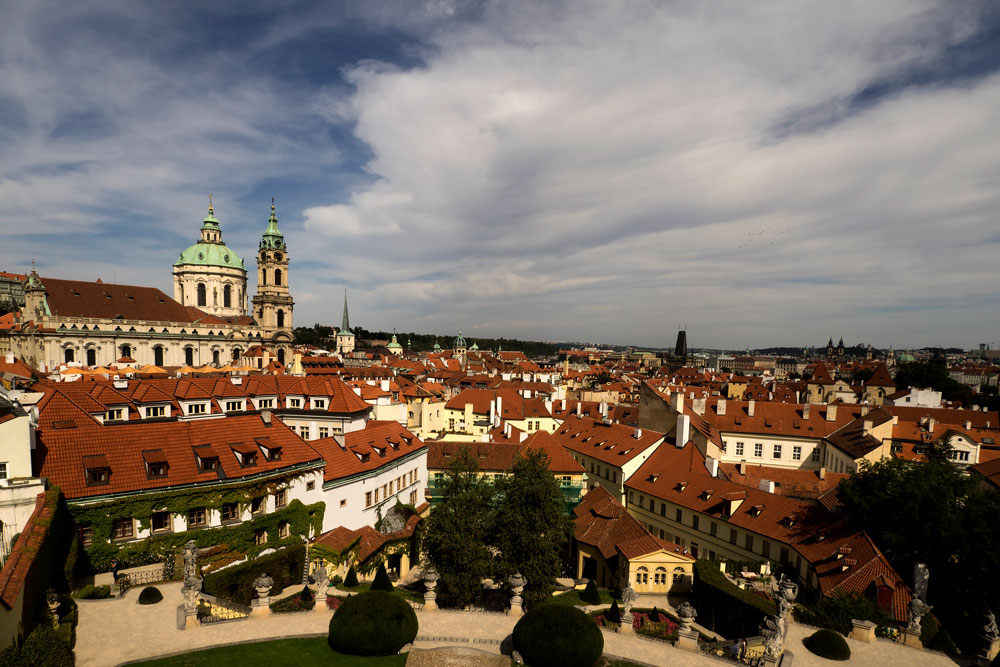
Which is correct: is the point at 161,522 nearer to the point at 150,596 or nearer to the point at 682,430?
the point at 150,596

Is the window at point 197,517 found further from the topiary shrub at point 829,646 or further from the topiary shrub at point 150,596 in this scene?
the topiary shrub at point 829,646

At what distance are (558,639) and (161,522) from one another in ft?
70.5

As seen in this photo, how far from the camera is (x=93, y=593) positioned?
22.9 metres

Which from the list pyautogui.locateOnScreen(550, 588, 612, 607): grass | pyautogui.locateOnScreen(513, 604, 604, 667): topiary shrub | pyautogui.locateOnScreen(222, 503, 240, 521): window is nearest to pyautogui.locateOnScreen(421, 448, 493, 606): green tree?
pyautogui.locateOnScreen(550, 588, 612, 607): grass

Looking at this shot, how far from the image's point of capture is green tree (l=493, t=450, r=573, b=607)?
26.5m

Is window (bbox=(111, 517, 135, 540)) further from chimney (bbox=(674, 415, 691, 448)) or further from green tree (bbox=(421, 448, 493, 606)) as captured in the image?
chimney (bbox=(674, 415, 691, 448))

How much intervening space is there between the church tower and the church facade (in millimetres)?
235

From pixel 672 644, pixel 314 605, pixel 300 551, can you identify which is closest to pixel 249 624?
pixel 314 605

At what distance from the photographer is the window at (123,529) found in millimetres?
25328

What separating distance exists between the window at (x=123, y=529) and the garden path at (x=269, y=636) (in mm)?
3113

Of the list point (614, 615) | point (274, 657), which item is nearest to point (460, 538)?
point (614, 615)

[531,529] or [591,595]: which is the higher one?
[531,529]

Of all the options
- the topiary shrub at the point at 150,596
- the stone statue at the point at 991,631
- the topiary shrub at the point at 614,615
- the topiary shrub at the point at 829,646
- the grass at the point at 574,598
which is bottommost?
the grass at the point at 574,598

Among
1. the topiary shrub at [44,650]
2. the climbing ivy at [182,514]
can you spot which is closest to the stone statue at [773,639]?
the climbing ivy at [182,514]
